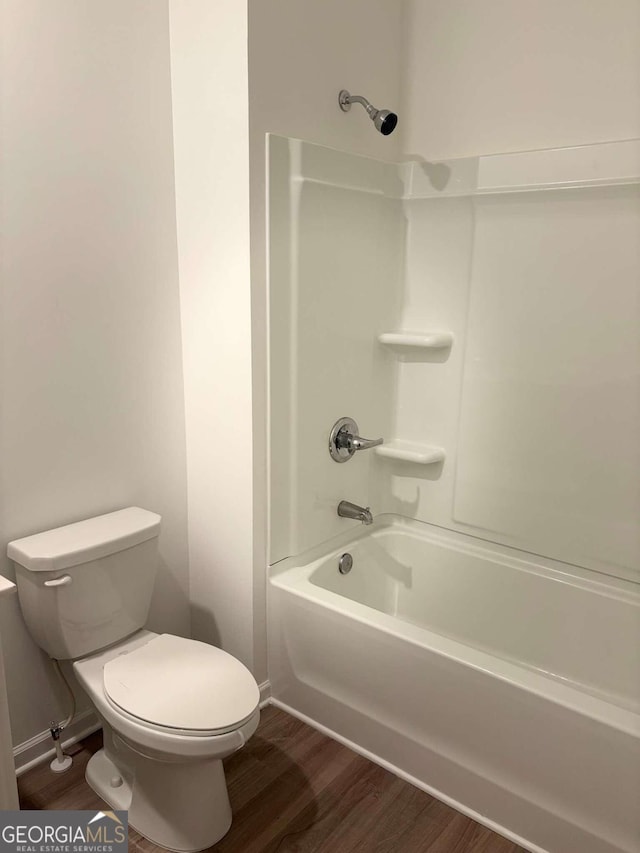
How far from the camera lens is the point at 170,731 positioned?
1.54 m

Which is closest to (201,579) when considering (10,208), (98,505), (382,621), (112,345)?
(98,505)

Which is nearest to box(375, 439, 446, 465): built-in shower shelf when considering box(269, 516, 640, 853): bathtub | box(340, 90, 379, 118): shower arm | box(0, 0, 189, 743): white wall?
box(269, 516, 640, 853): bathtub

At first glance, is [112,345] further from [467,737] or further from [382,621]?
[467,737]

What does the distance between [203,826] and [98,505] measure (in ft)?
3.06

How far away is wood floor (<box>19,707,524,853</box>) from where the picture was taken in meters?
1.72

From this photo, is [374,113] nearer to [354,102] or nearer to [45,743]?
[354,102]

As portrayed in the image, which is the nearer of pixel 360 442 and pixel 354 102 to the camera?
pixel 354 102

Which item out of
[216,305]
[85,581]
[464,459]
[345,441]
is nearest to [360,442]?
[345,441]

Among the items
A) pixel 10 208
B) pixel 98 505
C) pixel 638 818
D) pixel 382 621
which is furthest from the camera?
pixel 98 505

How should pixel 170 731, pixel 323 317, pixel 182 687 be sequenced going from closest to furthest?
pixel 170 731
pixel 182 687
pixel 323 317

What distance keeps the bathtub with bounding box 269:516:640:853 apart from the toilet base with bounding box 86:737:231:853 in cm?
48

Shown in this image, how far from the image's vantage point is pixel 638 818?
153 cm

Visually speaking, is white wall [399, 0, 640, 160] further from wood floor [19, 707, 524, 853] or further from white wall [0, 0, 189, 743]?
wood floor [19, 707, 524, 853]

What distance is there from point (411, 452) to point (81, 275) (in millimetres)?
1281
